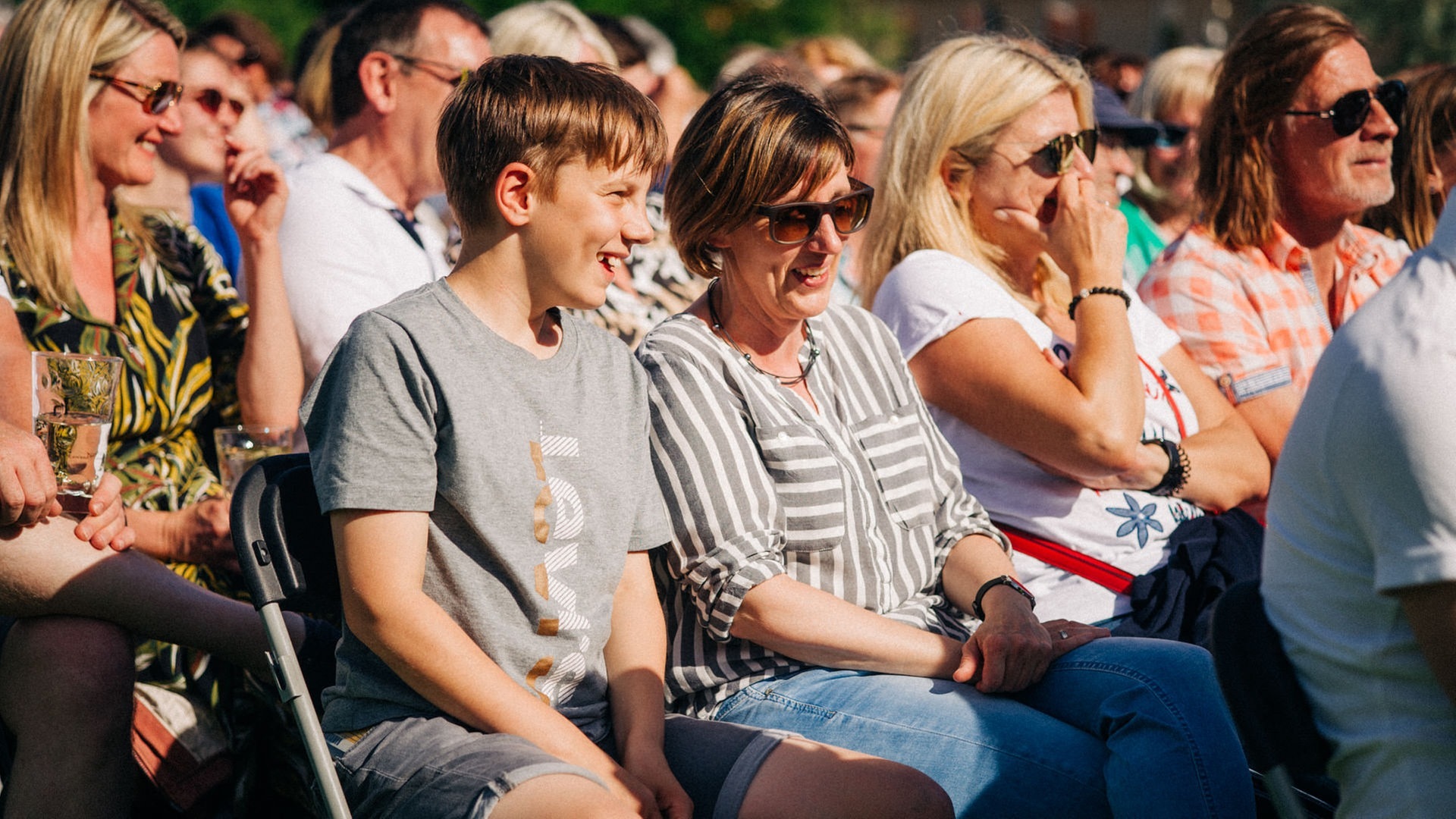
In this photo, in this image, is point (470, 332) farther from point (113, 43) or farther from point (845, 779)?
point (113, 43)

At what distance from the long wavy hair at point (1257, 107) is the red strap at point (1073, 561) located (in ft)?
5.39

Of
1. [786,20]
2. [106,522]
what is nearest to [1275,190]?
[106,522]

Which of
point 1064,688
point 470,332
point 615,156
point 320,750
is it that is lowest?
point 1064,688

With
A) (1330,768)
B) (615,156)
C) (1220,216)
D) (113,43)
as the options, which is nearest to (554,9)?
(113,43)

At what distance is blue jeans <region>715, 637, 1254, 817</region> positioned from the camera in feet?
8.02

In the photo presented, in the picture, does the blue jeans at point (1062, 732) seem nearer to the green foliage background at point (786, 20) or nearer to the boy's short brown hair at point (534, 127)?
the boy's short brown hair at point (534, 127)

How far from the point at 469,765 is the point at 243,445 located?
4.68 feet

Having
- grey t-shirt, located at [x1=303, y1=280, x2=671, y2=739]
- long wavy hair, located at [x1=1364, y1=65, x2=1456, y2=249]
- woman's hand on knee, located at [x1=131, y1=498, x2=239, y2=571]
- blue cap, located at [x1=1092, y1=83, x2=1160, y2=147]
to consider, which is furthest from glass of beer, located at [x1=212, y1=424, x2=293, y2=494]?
long wavy hair, located at [x1=1364, y1=65, x2=1456, y2=249]

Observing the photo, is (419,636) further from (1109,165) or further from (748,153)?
(1109,165)

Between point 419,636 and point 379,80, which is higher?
point 379,80

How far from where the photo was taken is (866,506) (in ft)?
9.34

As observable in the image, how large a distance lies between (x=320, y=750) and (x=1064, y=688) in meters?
1.45

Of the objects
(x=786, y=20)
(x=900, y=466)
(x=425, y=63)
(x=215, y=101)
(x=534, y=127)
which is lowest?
(x=786, y=20)

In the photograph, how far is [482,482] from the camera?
7.54 ft
